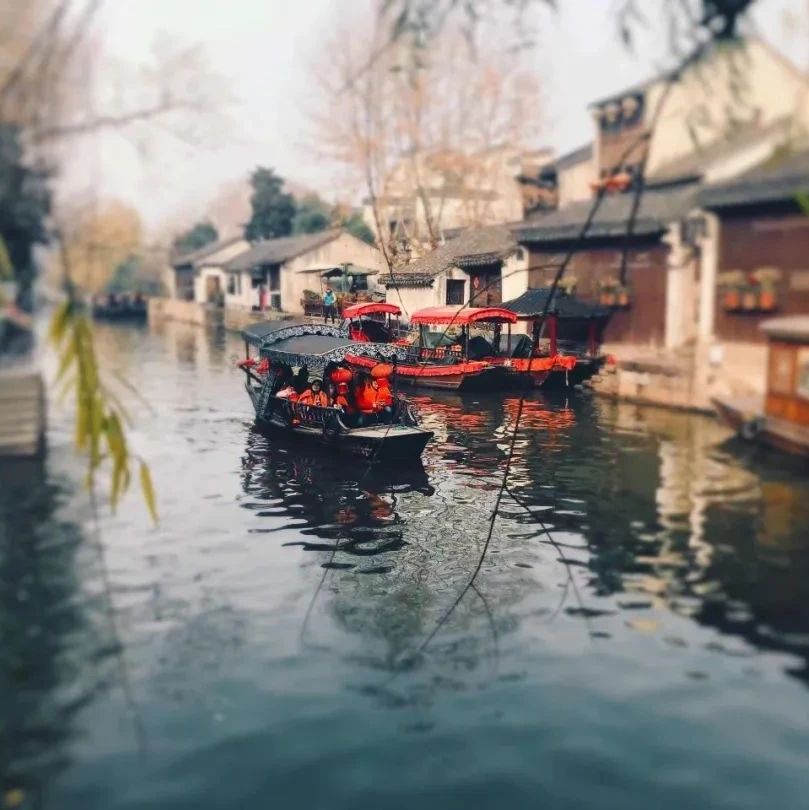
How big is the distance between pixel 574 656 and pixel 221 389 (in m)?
15.3

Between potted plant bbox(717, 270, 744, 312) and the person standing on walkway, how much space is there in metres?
5.02

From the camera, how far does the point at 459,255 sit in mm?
7945

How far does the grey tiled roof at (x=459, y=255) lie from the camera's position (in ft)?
25.7

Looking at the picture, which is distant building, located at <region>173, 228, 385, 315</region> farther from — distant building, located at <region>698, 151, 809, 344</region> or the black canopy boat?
distant building, located at <region>698, 151, 809, 344</region>

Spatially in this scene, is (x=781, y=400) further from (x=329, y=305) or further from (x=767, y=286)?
(x=329, y=305)

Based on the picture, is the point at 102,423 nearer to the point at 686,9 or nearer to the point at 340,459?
the point at 686,9

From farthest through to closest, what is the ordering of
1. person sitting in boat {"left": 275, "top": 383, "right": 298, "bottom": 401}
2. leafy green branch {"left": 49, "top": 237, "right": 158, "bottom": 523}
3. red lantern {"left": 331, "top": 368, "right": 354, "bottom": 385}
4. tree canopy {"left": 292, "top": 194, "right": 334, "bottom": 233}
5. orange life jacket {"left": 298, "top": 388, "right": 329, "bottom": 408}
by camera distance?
person sitting in boat {"left": 275, "top": 383, "right": 298, "bottom": 401}, orange life jacket {"left": 298, "top": 388, "right": 329, "bottom": 408}, tree canopy {"left": 292, "top": 194, "right": 334, "bottom": 233}, red lantern {"left": 331, "top": 368, "right": 354, "bottom": 385}, leafy green branch {"left": 49, "top": 237, "right": 158, "bottom": 523}

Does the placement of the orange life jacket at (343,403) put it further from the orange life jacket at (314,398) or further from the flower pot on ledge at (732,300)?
the flower pot on ledge at (732,300)

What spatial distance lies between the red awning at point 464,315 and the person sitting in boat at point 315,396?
3.81 m

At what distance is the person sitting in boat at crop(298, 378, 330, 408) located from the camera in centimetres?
1312

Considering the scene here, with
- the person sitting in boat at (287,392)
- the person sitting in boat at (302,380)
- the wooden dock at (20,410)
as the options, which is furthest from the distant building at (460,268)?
the wooden dock at (20,410)

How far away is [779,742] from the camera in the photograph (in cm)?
531

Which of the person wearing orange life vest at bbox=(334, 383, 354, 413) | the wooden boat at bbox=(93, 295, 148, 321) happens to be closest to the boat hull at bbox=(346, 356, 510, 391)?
the person wearing orange life vest at bbox=(334, 383, 354, 413)

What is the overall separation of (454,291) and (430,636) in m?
3.32
